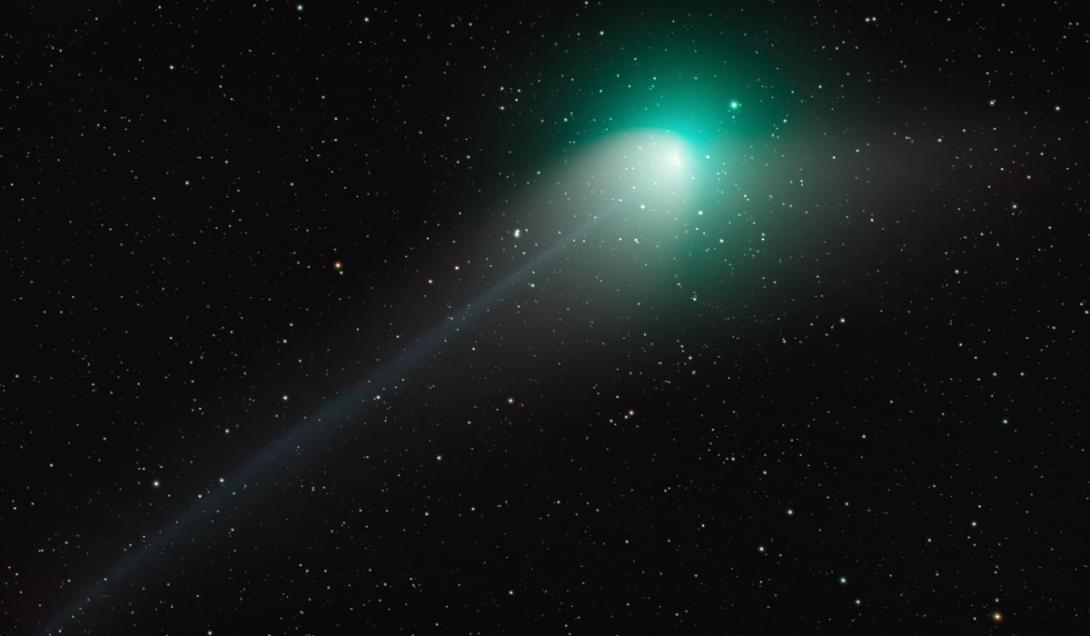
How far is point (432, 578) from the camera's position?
1.94 feet

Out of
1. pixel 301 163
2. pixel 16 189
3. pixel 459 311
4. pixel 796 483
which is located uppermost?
pixel 16 189

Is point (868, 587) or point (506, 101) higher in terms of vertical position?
point (506, 101)

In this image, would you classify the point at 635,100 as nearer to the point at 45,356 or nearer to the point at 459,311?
the point at 459,311

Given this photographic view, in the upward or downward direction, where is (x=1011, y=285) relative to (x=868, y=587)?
upward

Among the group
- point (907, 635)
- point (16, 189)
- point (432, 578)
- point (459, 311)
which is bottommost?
point (907, 635)

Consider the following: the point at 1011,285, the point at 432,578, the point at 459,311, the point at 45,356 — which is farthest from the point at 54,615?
the point at 1011,285

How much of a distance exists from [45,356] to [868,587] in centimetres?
70

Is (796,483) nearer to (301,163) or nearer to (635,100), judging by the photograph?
(635,100)

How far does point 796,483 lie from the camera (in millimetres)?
567

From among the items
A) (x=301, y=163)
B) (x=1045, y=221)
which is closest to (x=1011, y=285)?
(x=1045, y=221)

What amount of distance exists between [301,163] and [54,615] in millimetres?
449

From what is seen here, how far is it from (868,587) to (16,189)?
Result: 2.49ft

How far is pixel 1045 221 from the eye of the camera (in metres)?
0.54

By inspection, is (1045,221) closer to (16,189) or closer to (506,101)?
(506,101)
